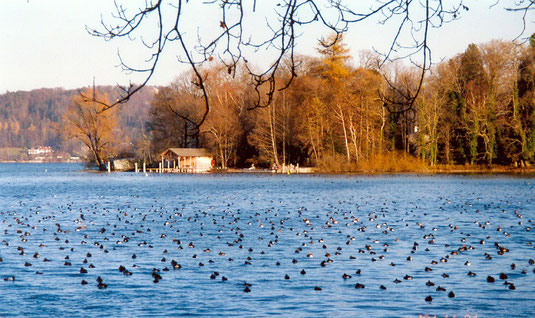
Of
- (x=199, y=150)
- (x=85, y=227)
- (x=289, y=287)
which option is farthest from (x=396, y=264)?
(x=199, y=150)

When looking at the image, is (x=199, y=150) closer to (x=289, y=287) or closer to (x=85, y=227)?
(x=85, y=227)

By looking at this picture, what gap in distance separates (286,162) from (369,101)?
22334mm

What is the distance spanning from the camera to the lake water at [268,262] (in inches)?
562

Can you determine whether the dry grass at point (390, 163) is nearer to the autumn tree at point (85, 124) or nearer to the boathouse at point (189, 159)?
the boathouse at point (189, 159)

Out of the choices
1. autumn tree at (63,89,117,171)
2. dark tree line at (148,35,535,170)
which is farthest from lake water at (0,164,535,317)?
autumn tree at (63,89,117,171)

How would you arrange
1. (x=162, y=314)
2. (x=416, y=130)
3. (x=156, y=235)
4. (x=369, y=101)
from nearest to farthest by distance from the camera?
(x=162, y=314), (x=156, y=235), (x=369, y=101), (x=416, y=130)

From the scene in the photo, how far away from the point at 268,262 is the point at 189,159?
9008 cm

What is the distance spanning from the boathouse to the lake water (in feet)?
221

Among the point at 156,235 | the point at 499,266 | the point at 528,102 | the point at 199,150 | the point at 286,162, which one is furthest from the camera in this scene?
the point at 199,150

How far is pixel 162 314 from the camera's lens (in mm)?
13641

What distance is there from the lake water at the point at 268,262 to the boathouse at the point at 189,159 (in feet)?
221

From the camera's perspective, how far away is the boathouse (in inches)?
4078

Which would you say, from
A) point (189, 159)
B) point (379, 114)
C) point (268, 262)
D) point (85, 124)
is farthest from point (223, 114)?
point (268, 262)

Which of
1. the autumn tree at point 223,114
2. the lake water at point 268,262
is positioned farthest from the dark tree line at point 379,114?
the lake water at point 268,262
